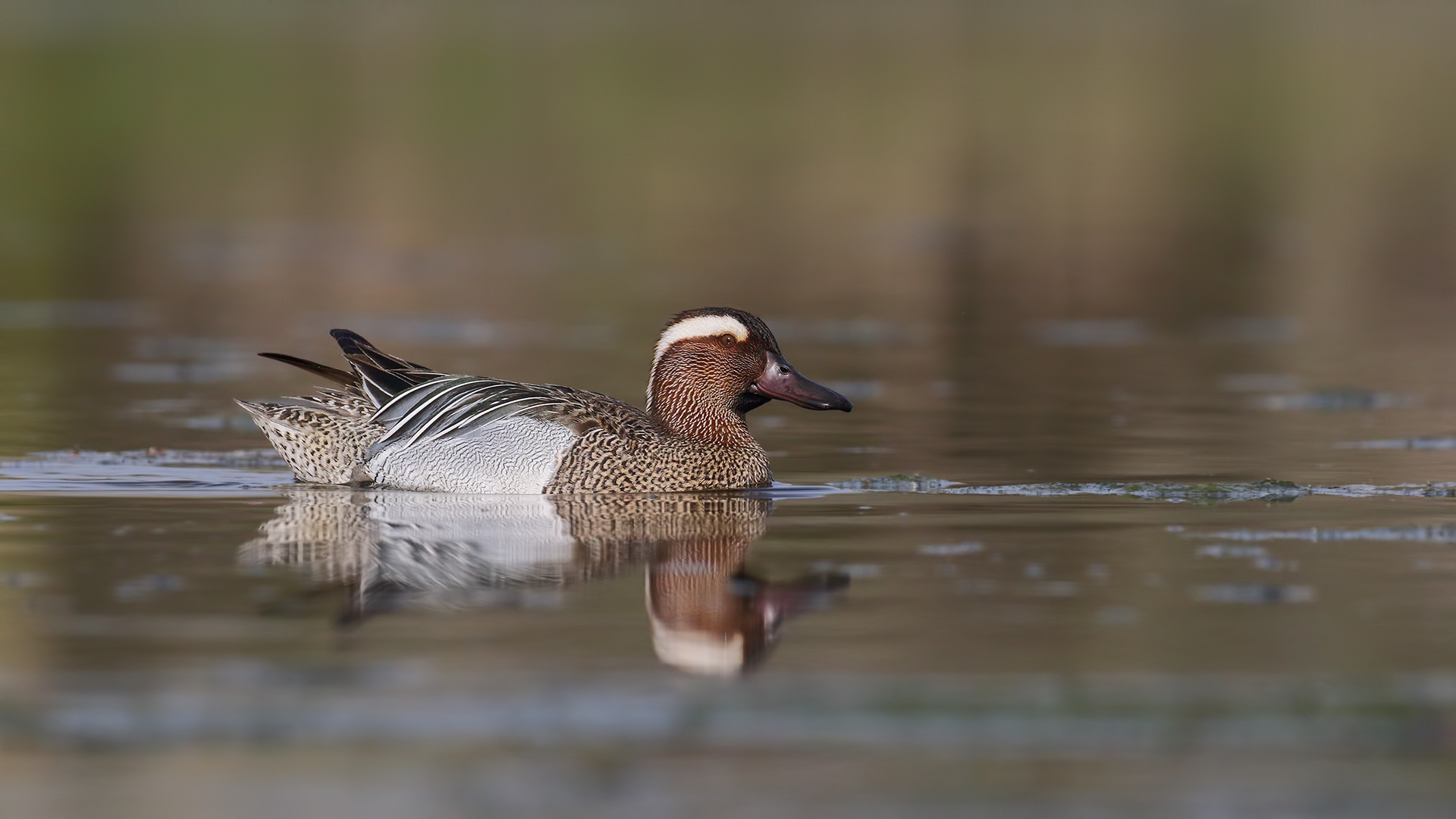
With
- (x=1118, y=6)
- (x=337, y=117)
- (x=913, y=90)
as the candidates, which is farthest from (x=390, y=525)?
(x=1118, y=6)

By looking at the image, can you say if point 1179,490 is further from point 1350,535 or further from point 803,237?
point 803,237

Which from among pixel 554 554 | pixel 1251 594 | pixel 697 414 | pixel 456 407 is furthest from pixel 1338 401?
pixel 554 554

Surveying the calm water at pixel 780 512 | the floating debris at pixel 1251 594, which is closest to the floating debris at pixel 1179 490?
the calm water at pixel 780 512

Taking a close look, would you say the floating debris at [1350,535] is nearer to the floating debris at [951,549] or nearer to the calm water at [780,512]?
the calm water at [780,512]

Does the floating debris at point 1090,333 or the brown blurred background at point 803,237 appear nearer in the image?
the brown blurred background at point 803,237

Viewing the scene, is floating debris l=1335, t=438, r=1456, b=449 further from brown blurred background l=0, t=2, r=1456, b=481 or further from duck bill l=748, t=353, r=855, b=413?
duck bill l=748, t=353, r=855, b=413

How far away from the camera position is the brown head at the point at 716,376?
1129 centimetres

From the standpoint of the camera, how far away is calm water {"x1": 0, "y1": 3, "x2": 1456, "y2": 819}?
5996 mm

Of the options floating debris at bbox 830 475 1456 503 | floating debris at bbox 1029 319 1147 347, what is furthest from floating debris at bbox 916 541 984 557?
floating debris at bbox 1029 319 1147 347

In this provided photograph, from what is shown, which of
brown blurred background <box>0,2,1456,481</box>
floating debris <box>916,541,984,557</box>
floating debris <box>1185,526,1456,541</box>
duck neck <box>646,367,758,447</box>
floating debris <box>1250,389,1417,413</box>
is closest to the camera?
floating debris <box>916,541,984,557</box>

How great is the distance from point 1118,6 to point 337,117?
205 feet

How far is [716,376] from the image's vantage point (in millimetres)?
11359

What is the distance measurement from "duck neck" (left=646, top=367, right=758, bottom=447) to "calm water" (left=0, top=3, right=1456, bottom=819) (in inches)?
19.6

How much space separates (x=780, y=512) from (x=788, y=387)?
1.20 meters
